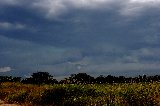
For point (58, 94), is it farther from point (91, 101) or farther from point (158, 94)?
point (158, 94)

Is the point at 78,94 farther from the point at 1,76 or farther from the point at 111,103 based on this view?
the point at 1,76

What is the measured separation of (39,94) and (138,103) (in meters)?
8.42

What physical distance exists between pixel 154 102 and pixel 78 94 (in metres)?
6.55

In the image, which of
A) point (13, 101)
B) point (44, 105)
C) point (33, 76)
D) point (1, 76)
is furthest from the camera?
point (1, 76)

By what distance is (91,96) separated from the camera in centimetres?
2248

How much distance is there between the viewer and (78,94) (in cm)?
2352

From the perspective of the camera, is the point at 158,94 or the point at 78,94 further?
the point at 78,94

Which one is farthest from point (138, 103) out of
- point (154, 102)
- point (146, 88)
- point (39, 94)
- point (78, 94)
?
point (39, 94)

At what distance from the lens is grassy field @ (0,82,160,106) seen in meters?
18.8

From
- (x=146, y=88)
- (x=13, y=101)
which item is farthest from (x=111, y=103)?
(x=13, y=101)

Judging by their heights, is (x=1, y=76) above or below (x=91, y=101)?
above

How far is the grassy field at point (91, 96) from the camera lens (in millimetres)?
18766

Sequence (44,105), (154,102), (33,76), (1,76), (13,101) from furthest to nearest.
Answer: (1,76) → (33,76) → (13,101) → (44,105) → (154,102)

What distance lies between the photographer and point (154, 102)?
18000 millimetres
